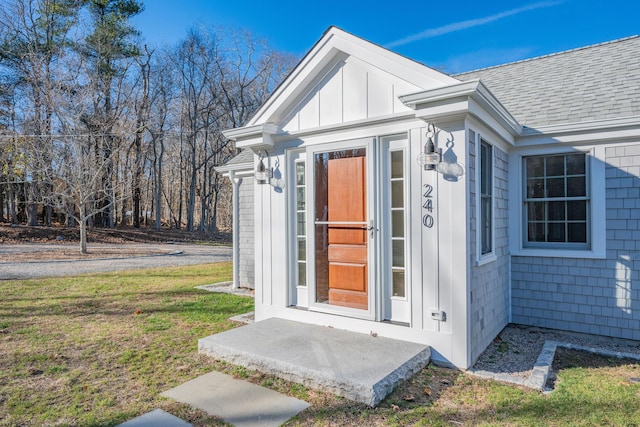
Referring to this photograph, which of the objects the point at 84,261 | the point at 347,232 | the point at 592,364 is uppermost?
the point at 347,232

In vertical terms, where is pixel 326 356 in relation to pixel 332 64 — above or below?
below

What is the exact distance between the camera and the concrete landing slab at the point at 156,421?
272 cm

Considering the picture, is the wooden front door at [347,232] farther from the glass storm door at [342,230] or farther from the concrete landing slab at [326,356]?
the concrete landing slab at [326,356]

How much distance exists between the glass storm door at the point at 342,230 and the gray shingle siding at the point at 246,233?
3.44m

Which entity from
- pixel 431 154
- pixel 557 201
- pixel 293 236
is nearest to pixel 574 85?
pixel 557 201

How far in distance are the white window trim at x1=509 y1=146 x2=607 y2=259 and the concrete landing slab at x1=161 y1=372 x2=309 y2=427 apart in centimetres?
379

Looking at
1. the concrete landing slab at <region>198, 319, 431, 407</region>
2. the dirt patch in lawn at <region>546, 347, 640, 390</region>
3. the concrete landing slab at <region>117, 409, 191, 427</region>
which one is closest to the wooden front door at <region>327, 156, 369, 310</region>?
the concrete landing slab at <region>198, 319, 431, 407</region>

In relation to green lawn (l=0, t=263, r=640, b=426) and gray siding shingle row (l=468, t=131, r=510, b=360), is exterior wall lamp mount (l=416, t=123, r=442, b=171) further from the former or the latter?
green lawn (l=0, t=263, r=640, b=426)

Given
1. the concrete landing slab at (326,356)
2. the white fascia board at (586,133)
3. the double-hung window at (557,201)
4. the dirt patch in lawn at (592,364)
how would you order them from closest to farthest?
the concrete landing slab at (326,356)
the dirt patch in lawn at (592,364)
the white fascia board at (586,133)
the double-hung window at (557,201)

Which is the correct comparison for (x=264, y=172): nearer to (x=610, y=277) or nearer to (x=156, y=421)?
(x=156, y=421)

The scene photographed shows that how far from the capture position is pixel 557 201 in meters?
5.13

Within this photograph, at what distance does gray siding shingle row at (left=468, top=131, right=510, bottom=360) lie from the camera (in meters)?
3.87

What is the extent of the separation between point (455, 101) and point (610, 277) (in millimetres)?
3172

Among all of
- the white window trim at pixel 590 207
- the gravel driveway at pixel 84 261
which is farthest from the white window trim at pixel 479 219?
the gravel driveway at pixel 84 261
